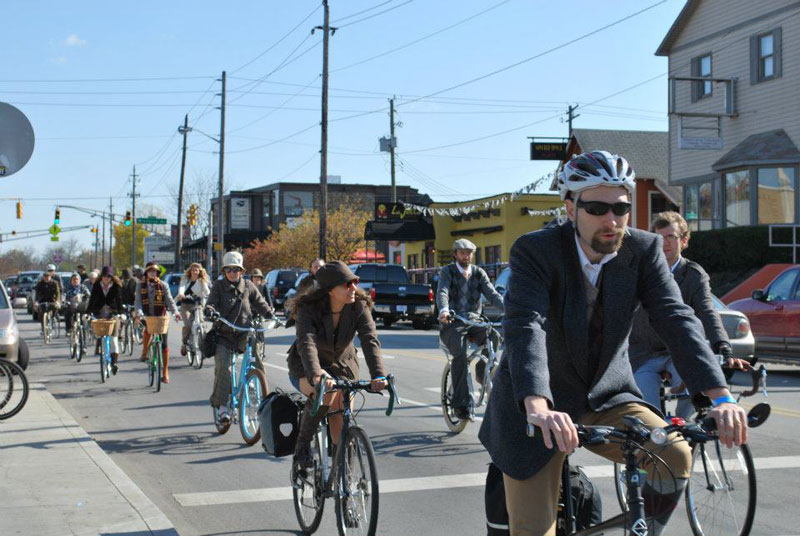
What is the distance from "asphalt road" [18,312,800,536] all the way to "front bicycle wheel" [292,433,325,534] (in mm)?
167

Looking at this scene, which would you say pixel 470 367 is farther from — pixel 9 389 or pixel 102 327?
pixel 102 327

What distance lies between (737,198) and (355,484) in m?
26.9

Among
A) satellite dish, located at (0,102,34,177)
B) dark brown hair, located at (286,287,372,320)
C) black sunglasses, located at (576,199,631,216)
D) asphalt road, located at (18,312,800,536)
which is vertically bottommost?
asphalt road, located at (18,312,800,536)

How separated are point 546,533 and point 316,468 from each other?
283cm

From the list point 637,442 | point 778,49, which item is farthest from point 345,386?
point 778,49

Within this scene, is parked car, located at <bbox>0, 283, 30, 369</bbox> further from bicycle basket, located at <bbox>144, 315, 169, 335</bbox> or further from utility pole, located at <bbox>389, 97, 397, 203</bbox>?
utility pole, located at <bbox>389, 97, 397, 203</bbox>

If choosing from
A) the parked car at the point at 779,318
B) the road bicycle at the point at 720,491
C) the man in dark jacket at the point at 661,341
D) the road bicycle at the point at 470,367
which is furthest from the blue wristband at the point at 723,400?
the parked car at the point at 779,318

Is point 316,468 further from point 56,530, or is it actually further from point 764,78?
point 764,78

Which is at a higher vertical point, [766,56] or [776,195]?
[766,56]

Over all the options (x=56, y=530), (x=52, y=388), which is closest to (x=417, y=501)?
(x=56, y=530)

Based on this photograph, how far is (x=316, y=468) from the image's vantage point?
619 cm

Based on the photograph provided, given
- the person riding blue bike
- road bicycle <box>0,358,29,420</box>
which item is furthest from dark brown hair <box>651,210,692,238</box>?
road bicycle <box>0,358,29,420</box>

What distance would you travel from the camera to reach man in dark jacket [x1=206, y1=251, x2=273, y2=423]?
10.4 m

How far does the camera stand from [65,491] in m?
7.27
